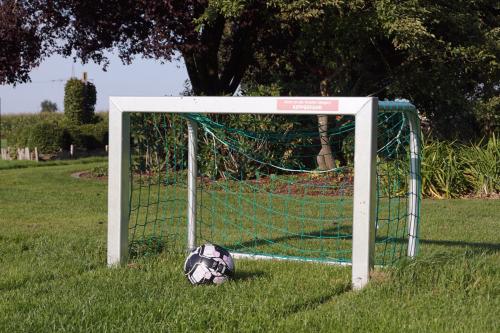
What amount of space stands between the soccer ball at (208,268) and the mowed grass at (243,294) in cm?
10

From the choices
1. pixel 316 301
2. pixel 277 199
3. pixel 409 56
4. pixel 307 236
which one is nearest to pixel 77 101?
pixel 409 56

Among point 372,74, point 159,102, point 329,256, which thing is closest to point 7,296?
point 159,102

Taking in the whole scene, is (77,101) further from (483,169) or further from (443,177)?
(483,169)

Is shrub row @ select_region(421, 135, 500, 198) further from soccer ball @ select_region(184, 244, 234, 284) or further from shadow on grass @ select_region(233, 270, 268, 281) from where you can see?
soccer ball @ select_region(184, 244, 234, 284)

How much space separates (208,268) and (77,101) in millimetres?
29071

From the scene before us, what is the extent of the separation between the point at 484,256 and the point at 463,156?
28.0 feet

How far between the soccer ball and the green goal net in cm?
140

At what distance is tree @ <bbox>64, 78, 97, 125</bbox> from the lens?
33.8 metres

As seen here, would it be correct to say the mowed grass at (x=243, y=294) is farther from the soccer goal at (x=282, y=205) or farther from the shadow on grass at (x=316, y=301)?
the soccer goal at (x=282, y=205)

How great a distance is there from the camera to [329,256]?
25.7ft

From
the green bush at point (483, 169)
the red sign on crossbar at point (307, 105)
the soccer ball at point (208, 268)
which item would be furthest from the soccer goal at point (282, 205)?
the green bush at point (483, 169)

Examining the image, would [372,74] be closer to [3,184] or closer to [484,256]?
[3,184]

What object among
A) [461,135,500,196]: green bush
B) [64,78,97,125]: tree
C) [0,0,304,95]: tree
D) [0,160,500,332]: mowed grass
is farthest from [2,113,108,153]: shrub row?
[0,160,500,332]: mowed grass

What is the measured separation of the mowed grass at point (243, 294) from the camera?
4.95 meters
